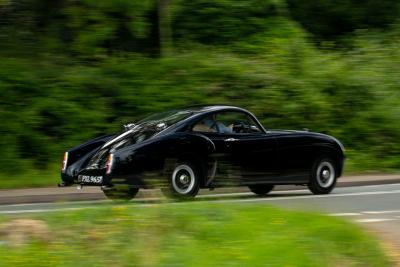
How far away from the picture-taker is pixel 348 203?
12.8m

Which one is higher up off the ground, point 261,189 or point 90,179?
point 90,179

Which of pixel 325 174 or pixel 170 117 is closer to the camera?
pixel 170 117

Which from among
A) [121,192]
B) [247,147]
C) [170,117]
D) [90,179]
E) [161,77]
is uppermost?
[161,77]

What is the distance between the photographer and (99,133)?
18297mm

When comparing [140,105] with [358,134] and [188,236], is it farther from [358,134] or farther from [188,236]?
[188,236]

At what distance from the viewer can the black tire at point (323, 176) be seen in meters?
14.1

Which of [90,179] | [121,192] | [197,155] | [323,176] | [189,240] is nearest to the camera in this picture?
[189,240]

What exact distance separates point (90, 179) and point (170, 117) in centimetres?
178

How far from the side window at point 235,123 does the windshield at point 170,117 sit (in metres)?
0.56

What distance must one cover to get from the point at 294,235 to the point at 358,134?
14448 millimetres

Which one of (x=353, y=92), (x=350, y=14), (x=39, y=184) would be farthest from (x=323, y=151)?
(x=350, y=14)

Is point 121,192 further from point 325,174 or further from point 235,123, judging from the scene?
point 325,174

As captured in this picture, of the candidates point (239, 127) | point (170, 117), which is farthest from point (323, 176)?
point (170, 117)

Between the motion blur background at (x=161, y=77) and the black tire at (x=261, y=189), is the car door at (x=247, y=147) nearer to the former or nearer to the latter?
the black tire at (x=261, y=189)
